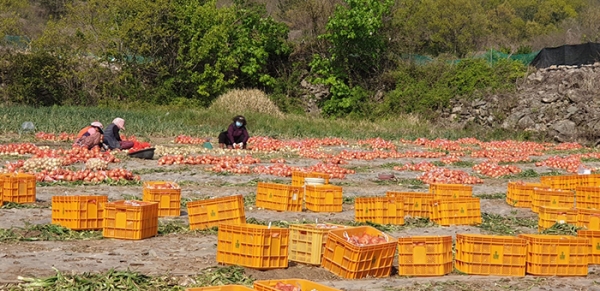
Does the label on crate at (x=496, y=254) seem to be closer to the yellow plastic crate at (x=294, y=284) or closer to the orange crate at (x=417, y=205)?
the yellow plastic crate at (x=294, y=284)

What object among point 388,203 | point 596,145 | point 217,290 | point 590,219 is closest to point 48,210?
point 388,203

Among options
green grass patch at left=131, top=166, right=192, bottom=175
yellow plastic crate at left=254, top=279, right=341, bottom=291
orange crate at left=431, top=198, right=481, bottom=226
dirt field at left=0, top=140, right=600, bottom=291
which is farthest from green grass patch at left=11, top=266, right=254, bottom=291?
green grass patch at left=131, top=166, right=192, bottom=175

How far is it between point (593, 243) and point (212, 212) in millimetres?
4654

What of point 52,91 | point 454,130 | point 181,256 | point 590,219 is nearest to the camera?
point 181,256

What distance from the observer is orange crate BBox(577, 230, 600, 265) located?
30.7 ft

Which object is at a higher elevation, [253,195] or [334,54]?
[334,54]

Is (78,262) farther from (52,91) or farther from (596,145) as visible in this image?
(52,91)

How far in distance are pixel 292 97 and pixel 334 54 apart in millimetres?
3140

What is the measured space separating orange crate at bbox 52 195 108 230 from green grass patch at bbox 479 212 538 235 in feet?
17.5

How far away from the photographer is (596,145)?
31.6m

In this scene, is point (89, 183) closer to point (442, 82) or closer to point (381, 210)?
point (381, 210)

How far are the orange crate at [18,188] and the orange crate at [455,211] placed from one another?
237 inches

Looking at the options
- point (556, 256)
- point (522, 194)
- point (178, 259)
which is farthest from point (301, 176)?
point (556, 256)

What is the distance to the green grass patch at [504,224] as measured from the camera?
11.6 m
